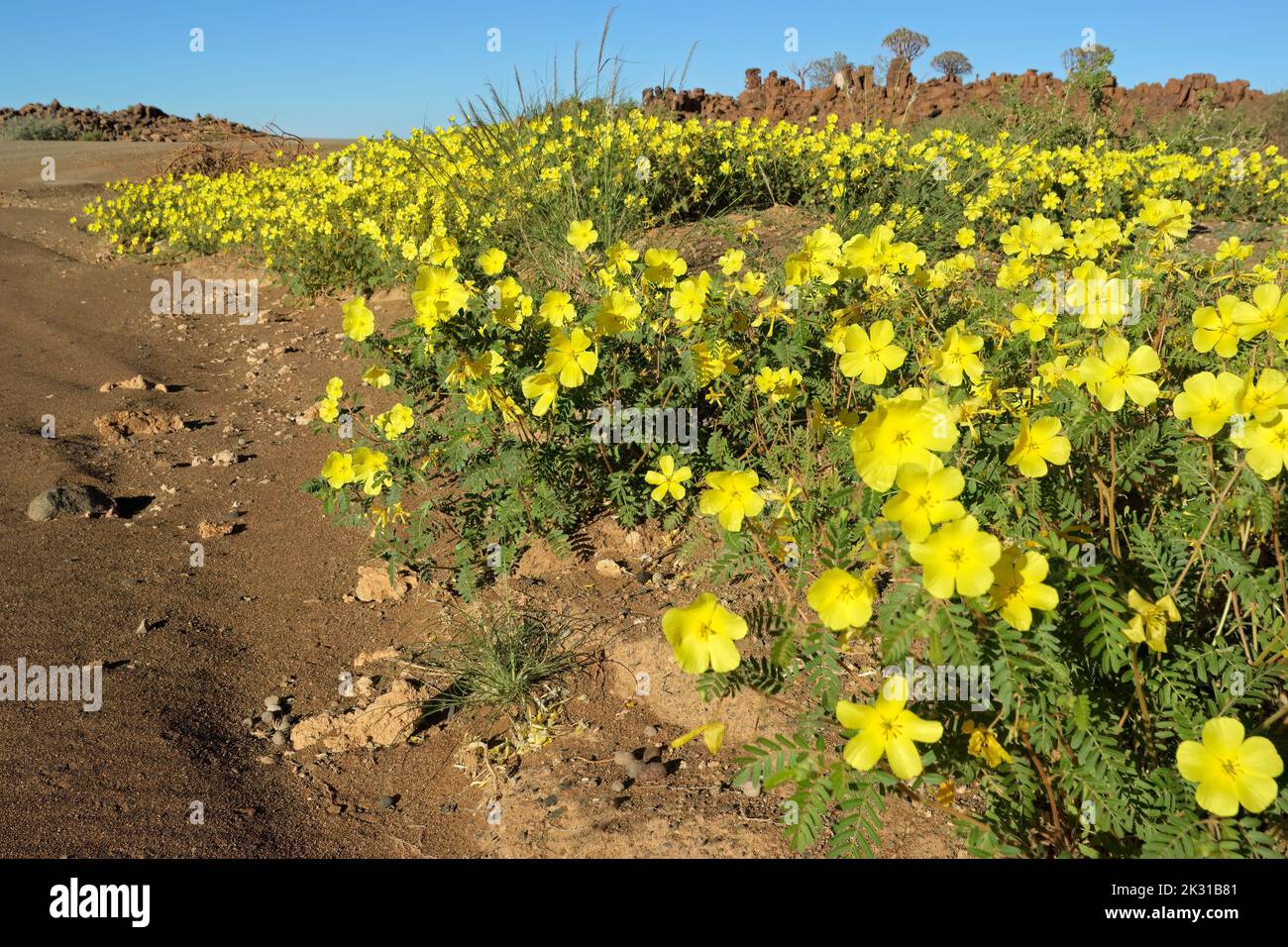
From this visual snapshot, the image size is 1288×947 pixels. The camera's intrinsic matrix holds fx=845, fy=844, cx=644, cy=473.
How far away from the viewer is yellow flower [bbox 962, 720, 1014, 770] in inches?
57.1

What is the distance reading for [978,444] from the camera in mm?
1806

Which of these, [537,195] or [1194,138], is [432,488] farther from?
[1194,138]

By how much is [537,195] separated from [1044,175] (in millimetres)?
3979

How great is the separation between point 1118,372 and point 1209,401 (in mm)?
193

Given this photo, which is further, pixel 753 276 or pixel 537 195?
pixel 537 195

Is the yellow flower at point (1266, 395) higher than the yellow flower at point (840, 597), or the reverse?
the yellow flower at point (1266, 395)

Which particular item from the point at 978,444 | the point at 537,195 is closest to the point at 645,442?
the point at 978,444

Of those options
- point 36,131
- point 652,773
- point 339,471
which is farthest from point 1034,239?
point 36,131

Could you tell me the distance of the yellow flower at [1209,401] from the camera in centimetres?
147

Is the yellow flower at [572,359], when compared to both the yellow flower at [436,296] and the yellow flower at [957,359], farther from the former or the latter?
the yellow flower at [957,359]

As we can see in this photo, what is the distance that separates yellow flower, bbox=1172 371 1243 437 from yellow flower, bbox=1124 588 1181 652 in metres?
0.32

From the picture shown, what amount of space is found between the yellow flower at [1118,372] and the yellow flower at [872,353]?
38cm

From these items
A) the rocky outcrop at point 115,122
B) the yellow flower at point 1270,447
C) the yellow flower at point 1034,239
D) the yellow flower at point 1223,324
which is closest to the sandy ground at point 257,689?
the yellow flower at point 1270,447

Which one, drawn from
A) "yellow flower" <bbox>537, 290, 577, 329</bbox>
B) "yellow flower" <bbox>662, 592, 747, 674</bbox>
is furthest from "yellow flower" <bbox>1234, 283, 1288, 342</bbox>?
"yellow flower" <bbox>537, 290, 577, 329</bbox>
